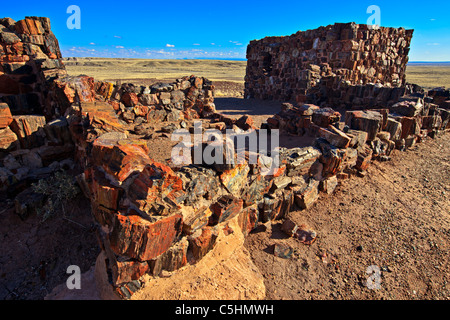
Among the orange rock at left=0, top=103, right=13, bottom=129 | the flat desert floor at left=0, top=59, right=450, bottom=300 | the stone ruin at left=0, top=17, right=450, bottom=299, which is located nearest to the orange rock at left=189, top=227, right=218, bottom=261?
the stone ruin at left=0, top=17, right=450, bottom=299

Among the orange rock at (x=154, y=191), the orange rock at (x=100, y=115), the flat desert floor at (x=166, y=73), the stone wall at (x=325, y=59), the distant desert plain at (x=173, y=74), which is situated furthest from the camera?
the flat desert floor at (x=166, y=73)

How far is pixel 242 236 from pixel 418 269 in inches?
84.5

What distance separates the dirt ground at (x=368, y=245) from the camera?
9.32 ft

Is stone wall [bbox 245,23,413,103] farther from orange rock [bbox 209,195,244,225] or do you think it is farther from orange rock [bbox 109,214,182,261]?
orange rock [bbox 109,214,182,261]

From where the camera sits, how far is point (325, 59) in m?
12.4

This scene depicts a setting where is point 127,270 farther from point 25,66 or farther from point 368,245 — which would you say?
point 25,66

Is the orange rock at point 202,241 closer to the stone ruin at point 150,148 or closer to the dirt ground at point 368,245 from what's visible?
the stone ruin at point 150,148

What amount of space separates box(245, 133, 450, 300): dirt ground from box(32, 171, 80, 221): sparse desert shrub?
3.23m

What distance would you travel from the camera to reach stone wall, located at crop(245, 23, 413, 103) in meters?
11.8

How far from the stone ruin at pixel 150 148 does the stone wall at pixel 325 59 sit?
146mm

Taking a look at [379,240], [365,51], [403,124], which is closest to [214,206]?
[379,240]

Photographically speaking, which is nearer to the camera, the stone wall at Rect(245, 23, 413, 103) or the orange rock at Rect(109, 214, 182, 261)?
the orange rock at Rect(109, 214, 182, 261)

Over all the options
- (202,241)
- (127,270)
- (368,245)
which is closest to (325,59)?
(368,245)

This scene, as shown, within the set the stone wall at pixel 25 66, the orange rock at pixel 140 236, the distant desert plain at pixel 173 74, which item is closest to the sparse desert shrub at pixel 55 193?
the orange rock at pixel 140 236
